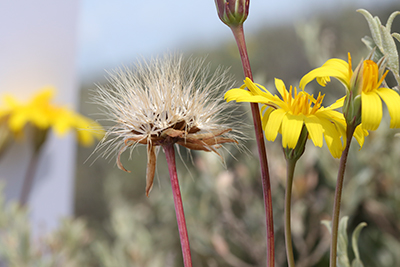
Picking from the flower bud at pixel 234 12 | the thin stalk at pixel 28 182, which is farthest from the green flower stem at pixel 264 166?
the thin stalk at pixel 28 182

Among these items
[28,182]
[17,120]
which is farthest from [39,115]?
[28,182]

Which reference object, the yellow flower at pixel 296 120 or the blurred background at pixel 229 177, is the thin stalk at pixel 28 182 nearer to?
the blurred background at pixel 229 177

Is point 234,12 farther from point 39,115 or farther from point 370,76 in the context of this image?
point 39,115

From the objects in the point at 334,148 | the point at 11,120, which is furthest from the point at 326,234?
the point at 11,120

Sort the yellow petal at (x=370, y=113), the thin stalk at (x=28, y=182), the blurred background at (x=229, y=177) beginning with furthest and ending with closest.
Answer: the thin stalk at (x=28, y=182) < the blurred background at (x=229, y=177) < the yellow petal at (x=370, y=113)

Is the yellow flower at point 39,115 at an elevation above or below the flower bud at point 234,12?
above

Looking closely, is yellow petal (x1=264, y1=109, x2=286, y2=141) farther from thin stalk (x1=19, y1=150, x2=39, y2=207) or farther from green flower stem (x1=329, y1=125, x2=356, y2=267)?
thin stalk (x1=19, y1=150, x2=39, y2=207)

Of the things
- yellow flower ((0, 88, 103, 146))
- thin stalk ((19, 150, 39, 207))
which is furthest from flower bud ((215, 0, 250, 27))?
thin stalk ((19, 150, 39, 207))
